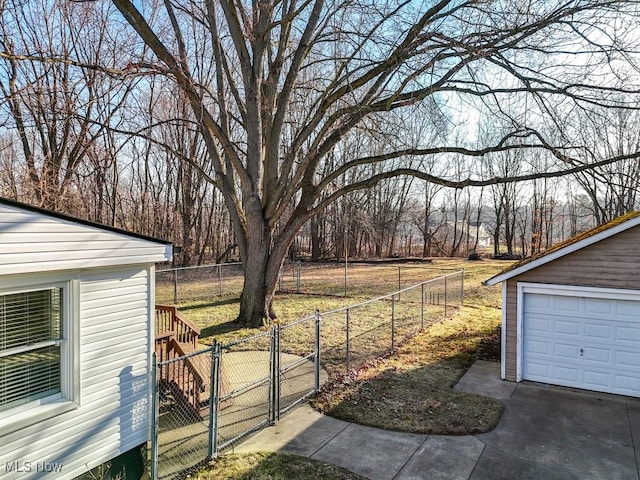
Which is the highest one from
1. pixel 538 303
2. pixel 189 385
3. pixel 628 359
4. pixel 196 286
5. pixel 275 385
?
pixel 538 303

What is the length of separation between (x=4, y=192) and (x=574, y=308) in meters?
18.7

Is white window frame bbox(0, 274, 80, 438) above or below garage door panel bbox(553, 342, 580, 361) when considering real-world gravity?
above

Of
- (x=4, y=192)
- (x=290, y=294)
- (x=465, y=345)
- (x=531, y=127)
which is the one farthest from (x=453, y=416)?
(x=4, y=192)

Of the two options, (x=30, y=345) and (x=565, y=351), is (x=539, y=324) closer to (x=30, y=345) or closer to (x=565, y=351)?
(x=565, y=351)

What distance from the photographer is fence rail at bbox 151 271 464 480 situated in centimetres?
565

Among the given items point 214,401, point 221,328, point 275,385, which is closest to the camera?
point 214,401

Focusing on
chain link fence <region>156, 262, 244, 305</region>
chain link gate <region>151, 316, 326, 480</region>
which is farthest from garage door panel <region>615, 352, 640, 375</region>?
chain link fence <region>156, 262, 244, 305</region>

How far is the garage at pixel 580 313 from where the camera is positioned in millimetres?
8172

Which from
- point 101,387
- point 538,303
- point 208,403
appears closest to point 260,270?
point 208,403

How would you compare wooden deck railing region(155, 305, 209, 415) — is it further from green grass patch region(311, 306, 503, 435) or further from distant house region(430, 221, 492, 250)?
distant house region(430, 221, 492, 250)

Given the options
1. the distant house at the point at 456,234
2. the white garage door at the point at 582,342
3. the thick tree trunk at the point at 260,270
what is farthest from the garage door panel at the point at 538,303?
the distant house at the point at 456,234

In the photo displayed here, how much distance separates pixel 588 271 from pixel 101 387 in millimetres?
8668

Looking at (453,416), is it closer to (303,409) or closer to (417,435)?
(417,435)

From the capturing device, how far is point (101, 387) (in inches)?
205
